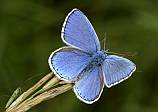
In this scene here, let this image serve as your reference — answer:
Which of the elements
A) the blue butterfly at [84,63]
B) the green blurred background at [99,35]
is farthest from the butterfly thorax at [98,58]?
the green blurred background at [99,35]

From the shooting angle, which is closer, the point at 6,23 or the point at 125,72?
the point at 125,72

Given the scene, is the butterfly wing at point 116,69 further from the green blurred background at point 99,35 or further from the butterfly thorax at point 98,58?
the green blurred background at point 99,35

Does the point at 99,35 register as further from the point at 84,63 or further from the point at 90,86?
the point at 90,86

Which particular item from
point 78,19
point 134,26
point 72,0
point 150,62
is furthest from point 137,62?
point 78,19

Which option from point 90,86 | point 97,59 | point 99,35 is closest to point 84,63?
point 97,59

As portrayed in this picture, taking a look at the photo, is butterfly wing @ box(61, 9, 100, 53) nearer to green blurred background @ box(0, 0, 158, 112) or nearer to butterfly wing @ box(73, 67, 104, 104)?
butterfly wing @ box(73, 67, 104, 104)

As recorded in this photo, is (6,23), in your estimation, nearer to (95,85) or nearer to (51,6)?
(51,6)
